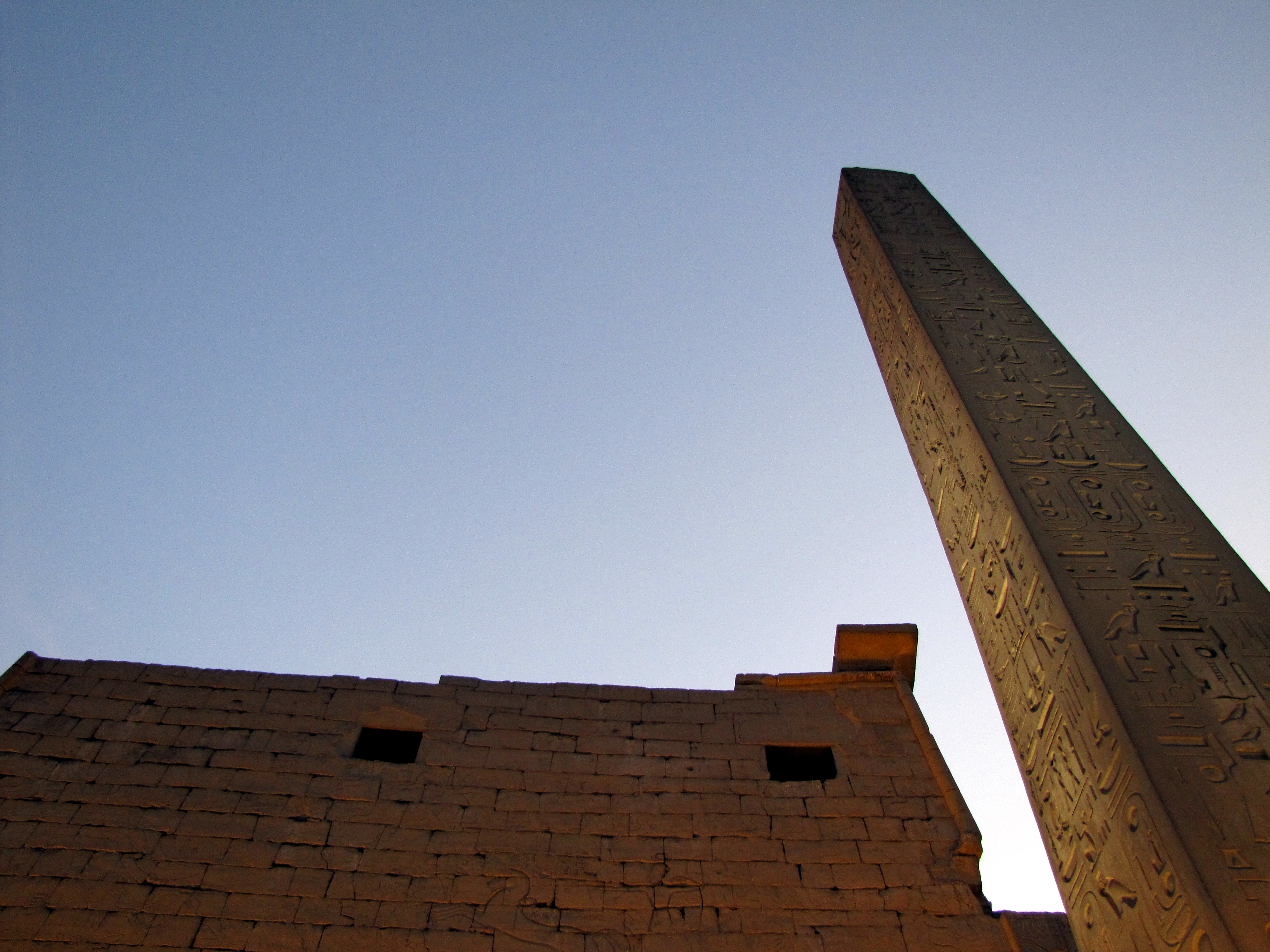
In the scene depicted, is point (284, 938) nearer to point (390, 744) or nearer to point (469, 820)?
point (469, 820)

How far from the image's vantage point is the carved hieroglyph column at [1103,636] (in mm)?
2145

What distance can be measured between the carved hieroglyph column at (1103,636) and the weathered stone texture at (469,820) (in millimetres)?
1524

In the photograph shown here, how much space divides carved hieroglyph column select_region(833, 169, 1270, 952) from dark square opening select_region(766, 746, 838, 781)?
5.69 feet

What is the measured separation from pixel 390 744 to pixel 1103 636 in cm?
389

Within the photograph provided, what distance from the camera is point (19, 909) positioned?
4012 mm

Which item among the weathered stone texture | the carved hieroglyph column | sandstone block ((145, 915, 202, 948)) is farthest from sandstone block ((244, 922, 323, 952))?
the carved hieroglyph column

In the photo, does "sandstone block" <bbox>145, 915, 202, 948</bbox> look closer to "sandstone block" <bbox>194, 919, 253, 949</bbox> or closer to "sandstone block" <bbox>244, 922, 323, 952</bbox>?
"sandstone block" <bbox>194, 919, 253, 949</bbox>

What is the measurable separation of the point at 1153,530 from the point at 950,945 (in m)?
2.04

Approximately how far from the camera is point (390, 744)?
527cm

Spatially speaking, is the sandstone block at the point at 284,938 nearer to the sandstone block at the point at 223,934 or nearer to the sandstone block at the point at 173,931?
the sandstone block at the point at 223,934

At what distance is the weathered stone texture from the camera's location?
4.02 metres

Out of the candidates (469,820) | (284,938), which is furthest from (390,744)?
(284,938)

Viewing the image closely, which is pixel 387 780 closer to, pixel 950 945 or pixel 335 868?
pixel 335 868

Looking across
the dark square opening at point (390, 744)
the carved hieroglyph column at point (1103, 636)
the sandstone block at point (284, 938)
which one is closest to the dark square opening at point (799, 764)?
the carved hieroglyph column at point (1103, 636)
